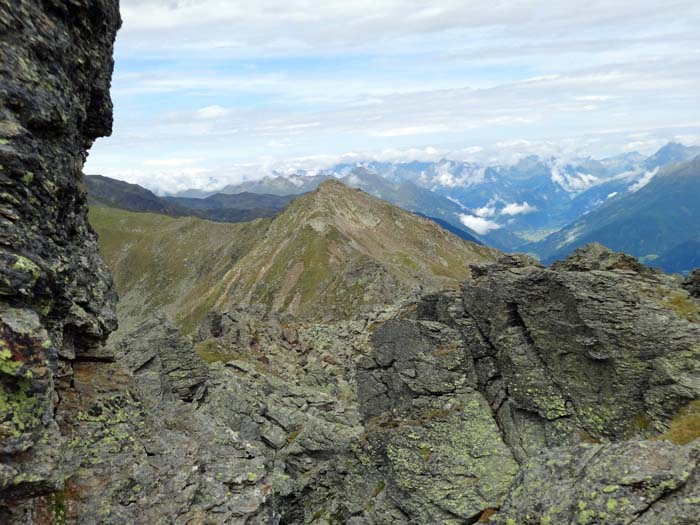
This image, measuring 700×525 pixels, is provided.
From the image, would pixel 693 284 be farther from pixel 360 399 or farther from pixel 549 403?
pixel 360 399

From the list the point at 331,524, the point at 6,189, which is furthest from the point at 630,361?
the point at 6,189

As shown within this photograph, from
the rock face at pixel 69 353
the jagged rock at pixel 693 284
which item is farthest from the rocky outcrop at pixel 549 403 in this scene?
the rock face at pixel 69 353

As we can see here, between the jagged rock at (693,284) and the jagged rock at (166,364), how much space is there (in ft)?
136

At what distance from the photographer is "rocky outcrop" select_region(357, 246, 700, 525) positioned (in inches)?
679

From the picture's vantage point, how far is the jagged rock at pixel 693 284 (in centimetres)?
3116

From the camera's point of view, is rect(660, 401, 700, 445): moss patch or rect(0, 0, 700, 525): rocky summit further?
rect(660, 401, 700, 445): moss patch

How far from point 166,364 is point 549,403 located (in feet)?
116

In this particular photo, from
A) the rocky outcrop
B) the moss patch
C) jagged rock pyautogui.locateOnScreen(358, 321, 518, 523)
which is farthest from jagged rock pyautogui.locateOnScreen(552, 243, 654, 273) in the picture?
the moss patch

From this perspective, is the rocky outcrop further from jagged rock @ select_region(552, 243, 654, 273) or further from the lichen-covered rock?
the lichen-covered rock

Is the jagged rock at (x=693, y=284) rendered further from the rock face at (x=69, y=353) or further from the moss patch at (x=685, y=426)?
the rock face at (x=69, y=353)

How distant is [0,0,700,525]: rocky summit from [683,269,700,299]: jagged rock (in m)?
0.16

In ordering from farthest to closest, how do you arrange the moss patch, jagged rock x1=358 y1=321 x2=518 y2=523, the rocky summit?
jagged rock x1=358 y1=321 x2=518 y2=523, the moss patch, the rocky summit

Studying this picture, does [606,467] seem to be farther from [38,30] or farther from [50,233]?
[38,30]

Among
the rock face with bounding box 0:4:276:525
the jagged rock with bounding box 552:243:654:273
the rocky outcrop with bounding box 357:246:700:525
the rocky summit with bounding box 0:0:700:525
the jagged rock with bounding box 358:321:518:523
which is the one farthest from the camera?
the jagged rock with bounding box 552:243:654:273
